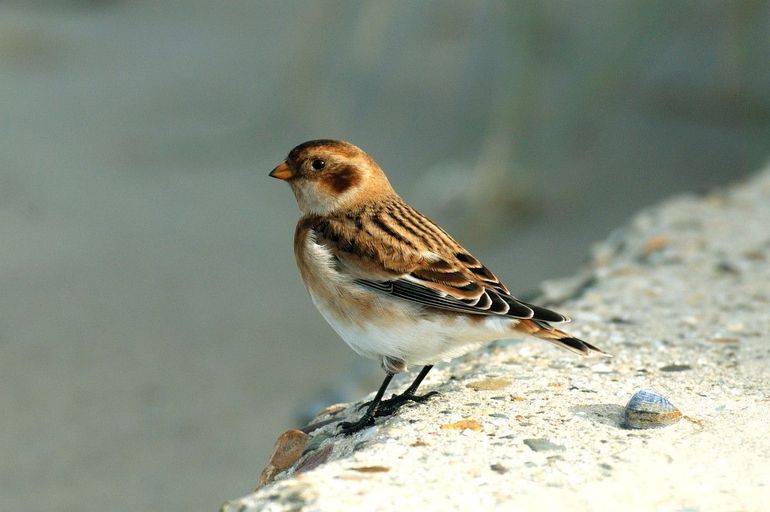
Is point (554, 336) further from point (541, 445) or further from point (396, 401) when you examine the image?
point (396, 401)

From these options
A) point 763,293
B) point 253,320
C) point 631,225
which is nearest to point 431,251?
point 763,293

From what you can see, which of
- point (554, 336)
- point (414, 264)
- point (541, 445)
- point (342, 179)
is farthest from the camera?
point (342, 179)

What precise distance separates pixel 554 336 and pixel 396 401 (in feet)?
1.70

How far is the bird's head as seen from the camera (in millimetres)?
3733

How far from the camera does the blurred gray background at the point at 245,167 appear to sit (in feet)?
18.3

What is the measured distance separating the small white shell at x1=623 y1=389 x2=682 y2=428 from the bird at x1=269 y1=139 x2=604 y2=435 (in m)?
0.23

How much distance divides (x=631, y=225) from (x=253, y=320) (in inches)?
89.5

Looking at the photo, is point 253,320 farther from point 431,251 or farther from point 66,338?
point 431,251

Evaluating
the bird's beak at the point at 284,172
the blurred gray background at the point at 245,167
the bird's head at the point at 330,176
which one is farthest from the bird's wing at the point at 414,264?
the blurred gray background at the point at 245,167

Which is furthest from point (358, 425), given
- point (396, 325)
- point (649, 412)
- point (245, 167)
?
point (245, 167)

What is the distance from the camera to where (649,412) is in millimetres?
2943

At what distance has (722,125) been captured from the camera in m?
8.21

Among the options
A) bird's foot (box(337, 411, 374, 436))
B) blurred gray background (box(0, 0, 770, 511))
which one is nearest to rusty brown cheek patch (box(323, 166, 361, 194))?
bird's foot (box(337, 411, 374, 436))

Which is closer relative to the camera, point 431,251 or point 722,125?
point 431,251
